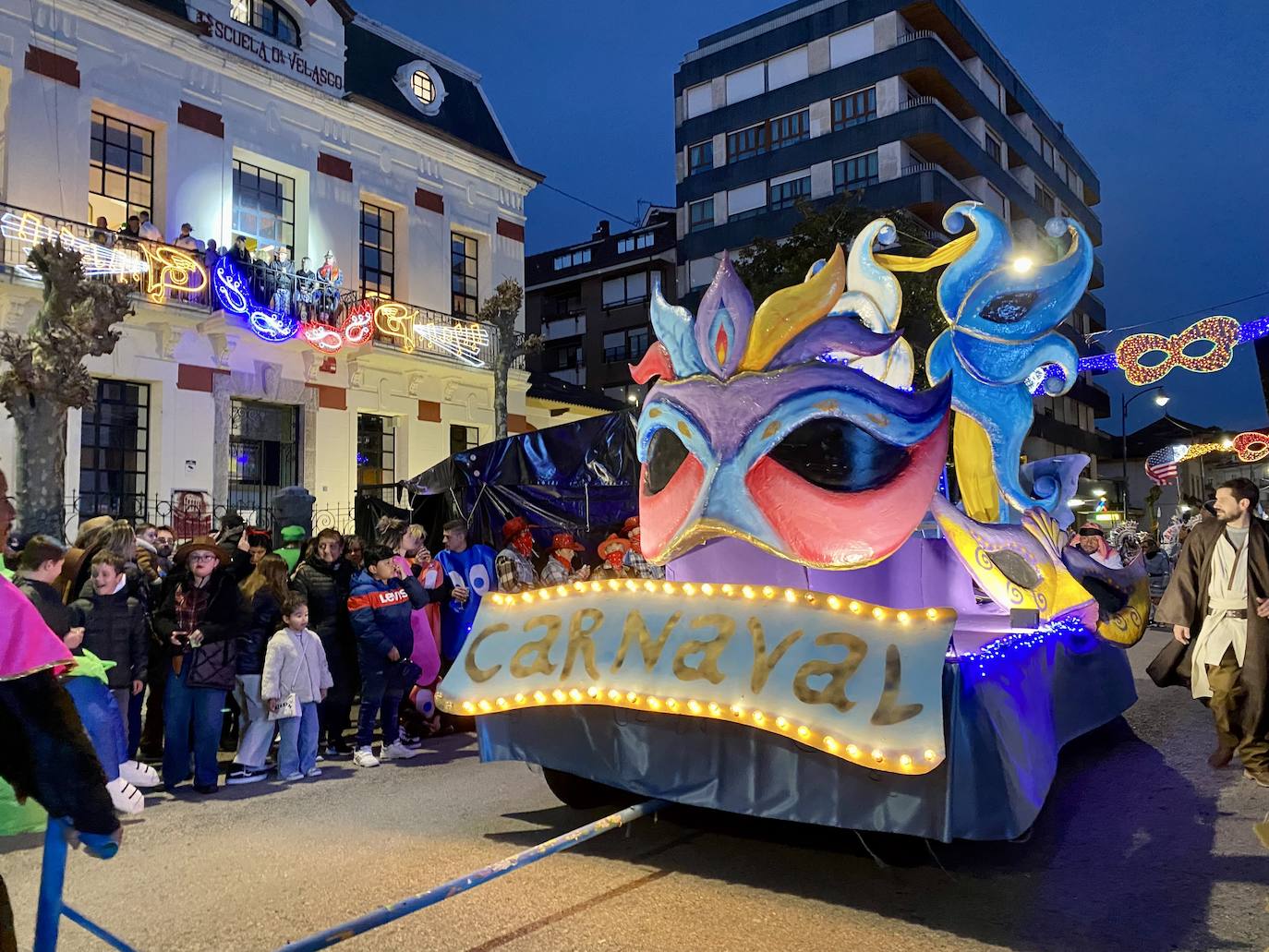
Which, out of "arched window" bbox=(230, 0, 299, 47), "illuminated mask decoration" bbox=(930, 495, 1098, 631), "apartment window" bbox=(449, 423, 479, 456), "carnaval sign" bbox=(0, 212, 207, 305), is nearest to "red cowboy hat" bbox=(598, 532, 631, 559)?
"illuminated mask decoration" bbox=(930, 495, 1098, 631)

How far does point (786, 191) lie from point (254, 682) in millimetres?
33253

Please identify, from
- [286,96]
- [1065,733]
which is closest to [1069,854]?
[1065,733]

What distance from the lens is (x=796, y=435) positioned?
16.9ft

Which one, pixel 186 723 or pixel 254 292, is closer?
pixel 186 723

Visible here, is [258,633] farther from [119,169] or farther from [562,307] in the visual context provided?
[562,307]

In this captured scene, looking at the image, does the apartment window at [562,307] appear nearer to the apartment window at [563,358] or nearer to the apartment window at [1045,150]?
the apartment window at [563,358]

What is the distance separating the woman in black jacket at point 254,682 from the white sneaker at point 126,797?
1265 mm

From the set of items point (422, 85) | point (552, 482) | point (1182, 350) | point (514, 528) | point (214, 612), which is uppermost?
point (422, 85)

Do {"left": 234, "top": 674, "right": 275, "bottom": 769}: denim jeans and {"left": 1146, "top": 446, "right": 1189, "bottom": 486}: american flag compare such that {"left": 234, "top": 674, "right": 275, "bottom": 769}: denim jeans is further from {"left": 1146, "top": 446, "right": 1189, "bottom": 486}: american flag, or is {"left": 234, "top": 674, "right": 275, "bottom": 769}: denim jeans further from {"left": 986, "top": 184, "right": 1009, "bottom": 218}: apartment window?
{"left": 986, "top": 184, "right": 1009, "bottom": 218}: apartment window

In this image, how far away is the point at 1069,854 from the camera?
4887 mm

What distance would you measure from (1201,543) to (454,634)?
621 cm

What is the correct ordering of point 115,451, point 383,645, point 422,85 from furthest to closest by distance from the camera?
1. point 422,85
2. point 115,451
3. point 383,645

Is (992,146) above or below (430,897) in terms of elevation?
above

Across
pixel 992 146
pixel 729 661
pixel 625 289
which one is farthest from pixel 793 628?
pixel 625 289
